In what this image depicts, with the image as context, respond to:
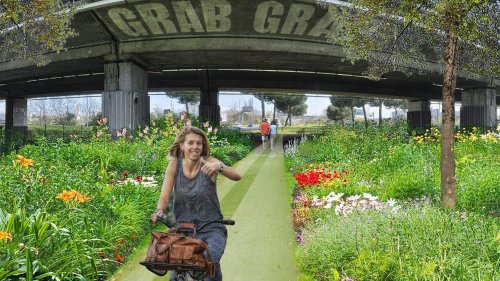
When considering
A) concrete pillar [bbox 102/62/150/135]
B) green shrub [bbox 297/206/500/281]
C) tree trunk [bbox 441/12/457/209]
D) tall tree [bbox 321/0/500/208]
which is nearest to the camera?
green shrub [bbox 297/206/500/281]

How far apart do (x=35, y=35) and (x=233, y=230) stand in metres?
9.33

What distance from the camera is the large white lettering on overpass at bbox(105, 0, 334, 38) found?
690 inches

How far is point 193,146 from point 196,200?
402mm

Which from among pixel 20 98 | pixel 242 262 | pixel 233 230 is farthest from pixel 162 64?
pixel 20 98

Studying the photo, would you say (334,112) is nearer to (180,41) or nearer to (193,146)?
(180,41)

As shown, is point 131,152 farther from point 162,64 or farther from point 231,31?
point 162,64

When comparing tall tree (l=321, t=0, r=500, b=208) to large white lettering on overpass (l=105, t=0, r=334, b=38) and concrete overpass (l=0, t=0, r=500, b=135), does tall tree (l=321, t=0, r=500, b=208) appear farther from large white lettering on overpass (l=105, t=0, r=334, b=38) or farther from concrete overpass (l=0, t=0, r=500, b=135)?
large white lettering on overpass (l=105, t=0, r=334, b=38)

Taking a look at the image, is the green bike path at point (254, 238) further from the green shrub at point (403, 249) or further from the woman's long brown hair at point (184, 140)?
the woman's long brown hair at point (184, 140)

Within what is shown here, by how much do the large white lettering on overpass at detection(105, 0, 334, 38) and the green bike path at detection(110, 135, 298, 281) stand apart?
9.08 metres

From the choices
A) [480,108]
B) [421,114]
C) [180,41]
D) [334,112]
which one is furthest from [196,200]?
[334,112]

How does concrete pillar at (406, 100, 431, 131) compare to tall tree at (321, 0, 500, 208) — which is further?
concrete pillar at (406, 100, 431, 131)

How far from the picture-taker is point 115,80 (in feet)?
71.2

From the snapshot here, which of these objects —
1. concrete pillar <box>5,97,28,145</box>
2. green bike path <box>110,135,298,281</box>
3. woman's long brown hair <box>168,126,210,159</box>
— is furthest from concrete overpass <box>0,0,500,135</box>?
concrete pillar <box>5,97,28,145</box>

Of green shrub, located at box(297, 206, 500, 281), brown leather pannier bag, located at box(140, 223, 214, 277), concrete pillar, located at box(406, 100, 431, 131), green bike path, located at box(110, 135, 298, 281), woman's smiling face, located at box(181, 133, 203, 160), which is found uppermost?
concrete pillar, located at box(406, 100, 431, 131)
